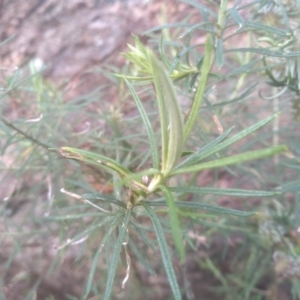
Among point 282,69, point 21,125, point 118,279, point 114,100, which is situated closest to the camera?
point 282,69

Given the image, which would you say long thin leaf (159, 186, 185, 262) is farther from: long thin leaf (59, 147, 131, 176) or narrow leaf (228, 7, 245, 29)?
narrow leaf (228, 7, 245, 29)

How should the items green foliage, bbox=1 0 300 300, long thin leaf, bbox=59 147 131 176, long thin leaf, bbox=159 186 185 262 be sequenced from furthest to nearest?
green foliage, bbox=1 0 300 300 < long thin leaf, bbox=59 147 131 176 < long thin leaf, bbox=159 186 185 262

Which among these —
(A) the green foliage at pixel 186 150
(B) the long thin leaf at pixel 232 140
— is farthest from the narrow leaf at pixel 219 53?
(B) the long thin leaf at pixel 232 140

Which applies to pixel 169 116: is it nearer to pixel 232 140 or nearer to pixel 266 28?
pixel 232 140

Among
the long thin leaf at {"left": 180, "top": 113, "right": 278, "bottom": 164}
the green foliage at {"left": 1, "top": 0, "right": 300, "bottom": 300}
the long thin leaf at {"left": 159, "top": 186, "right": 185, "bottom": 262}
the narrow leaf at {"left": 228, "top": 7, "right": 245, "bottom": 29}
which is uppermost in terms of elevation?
the long thin leaf at {"left": 159, "top": 186, "right": 185, "bottom": 262}

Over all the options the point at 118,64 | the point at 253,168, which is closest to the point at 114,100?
the point at 118,64

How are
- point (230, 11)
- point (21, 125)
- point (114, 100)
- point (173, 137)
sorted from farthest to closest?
1. point (114, 100)
2. point (21, 125)
3. point (230, 11)
4. point (173, 137)

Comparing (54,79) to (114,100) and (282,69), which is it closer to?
(114,100)

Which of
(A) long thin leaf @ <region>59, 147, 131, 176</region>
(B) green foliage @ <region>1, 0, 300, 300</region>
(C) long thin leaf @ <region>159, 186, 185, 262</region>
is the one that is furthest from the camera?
(B) green foliage @ <region>1, 0, 300, 300</region>

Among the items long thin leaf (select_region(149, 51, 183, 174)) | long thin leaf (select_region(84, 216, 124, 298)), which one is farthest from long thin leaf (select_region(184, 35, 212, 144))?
long thin leaf (select_region(84, 216, 124, 298))

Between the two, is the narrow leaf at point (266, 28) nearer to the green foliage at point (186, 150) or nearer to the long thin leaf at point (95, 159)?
the green foliage at point (186, 150)

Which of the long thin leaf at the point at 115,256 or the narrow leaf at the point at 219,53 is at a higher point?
the narrow leaf at the point at 219,53
